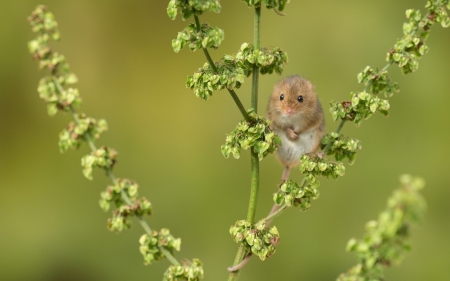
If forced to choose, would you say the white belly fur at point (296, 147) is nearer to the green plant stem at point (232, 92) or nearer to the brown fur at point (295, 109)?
the brown fur at point (295, 109)

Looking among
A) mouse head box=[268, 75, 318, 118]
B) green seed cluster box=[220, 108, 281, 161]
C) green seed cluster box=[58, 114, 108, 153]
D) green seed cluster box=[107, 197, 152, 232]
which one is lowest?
green seed cluster box=[107, 197, 152, 232]

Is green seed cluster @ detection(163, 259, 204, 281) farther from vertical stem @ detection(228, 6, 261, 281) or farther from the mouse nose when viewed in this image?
the mouse nose

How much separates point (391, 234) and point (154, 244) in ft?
1.78

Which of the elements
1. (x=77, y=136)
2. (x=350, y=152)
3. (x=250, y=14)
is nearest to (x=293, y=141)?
(x=350, y=152)

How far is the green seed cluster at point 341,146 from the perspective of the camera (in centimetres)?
106

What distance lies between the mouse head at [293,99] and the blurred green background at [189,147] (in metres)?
1.15

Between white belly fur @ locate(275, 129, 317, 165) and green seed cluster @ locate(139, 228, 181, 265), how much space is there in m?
0.84

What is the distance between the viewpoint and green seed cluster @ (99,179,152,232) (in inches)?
42.3

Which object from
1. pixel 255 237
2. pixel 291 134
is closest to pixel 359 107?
pixel 255 237

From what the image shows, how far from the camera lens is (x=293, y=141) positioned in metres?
1.90

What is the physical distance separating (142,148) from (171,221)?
1.48ft

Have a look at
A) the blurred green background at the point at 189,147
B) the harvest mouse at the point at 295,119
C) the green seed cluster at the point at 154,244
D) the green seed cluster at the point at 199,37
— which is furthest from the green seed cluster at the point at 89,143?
the blurred green background at the point at 189,147

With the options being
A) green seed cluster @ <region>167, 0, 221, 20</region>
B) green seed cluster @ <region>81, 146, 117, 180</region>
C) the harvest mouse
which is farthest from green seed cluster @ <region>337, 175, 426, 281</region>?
the harvest mouse

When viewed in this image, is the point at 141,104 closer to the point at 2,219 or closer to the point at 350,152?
the point at 2,219
